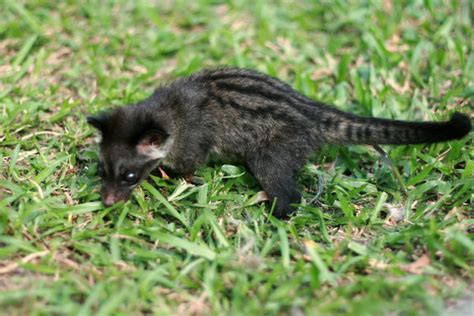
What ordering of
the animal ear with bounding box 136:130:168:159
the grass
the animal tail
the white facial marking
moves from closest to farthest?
the grass → the animal tail → the animal ear with bounding box 136:130:168:159 → the white facial marking

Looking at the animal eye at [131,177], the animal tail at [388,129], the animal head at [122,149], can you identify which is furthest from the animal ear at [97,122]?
the animal tail at [388,129]

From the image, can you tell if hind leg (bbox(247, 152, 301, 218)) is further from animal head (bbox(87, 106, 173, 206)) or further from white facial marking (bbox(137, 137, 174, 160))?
animal head (bbox(87, 106, 173, 206))

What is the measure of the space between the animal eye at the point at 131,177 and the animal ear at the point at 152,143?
0.81ft

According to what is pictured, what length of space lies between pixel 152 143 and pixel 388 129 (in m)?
2.54

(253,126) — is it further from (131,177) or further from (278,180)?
(131,177)

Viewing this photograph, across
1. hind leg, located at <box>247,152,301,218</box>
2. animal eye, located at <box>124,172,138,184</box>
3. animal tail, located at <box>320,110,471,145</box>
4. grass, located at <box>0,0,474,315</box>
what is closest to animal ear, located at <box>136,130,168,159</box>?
animal eye, located at <box>124,172,138,184</box>

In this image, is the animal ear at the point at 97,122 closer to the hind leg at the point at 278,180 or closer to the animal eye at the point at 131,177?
the animal eye at the point at 131,177

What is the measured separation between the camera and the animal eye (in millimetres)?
5945

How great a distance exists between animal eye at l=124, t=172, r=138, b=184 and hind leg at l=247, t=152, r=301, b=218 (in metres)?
1.32

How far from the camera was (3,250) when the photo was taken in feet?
16.6

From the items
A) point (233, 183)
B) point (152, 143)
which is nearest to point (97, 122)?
point (152, 143)

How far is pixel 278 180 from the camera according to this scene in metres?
6.29

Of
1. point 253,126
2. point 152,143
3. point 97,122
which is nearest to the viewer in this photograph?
point 97,122

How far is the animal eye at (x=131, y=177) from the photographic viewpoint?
5945mm
